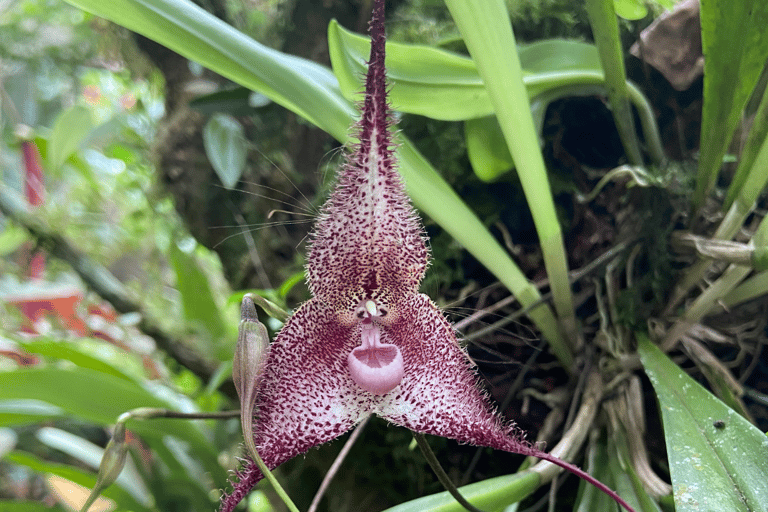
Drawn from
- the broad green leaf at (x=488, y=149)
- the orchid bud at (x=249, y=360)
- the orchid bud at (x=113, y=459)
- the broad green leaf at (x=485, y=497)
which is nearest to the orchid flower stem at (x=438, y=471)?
the broad green leaf at (x=485, y=497)

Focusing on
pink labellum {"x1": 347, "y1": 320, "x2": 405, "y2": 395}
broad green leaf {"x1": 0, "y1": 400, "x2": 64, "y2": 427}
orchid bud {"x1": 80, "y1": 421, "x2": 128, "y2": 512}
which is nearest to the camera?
pink labellum {"x1": 347, "y1": 320, "x2": 405, "y2": 395}

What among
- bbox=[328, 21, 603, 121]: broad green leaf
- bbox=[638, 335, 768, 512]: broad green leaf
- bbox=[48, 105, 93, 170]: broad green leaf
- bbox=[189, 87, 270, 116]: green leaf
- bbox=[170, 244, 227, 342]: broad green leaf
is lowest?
bbox=[638, 335, 768, 512]: broad green leaf

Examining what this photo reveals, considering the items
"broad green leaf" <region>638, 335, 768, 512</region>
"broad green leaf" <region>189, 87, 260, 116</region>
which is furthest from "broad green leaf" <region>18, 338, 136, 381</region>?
"broad green leaf" <region>638, 335, 768, 512</region>

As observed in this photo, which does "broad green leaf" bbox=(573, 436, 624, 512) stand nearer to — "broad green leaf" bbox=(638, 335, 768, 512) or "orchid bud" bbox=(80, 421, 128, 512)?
"broad green leaf" bbox=(638, 335, 768, 512)

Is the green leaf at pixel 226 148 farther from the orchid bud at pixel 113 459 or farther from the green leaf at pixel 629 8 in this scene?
the green leaf at pixel 629 8

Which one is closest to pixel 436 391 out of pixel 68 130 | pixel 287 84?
pixel 287 84

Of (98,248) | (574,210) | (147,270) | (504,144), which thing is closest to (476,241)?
(504,144)

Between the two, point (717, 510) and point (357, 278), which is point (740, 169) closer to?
point (717, 510)
